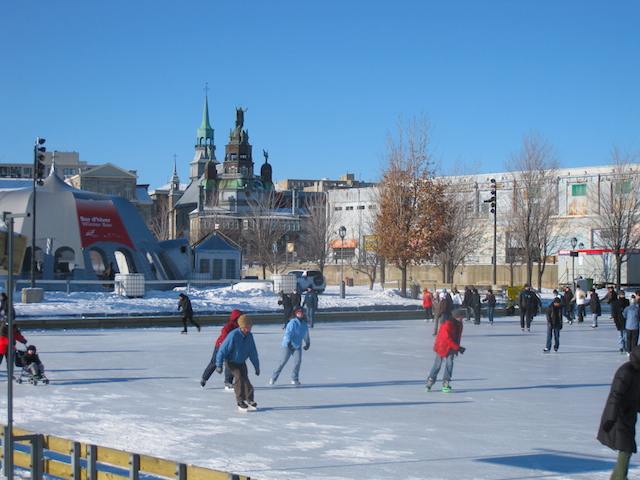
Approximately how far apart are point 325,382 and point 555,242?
141ft

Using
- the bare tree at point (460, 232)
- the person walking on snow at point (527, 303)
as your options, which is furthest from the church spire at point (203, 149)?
the person walking on snow at point (527, 303)

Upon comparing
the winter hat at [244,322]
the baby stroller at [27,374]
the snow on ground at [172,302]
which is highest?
the winter hat at [244,322]

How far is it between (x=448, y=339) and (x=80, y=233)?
87.3 feet

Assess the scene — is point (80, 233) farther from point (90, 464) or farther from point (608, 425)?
point (608, 425)

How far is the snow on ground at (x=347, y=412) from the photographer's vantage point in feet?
27.3

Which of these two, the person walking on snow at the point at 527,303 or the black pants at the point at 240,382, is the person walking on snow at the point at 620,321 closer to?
the person walking on snow at the point at 527,303

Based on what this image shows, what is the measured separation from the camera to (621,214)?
46.2 metres

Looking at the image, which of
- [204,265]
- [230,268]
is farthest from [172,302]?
[230,268]

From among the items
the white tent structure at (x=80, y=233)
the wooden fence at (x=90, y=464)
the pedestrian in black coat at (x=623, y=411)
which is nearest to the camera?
the wooden fence at (x=90, y=464)

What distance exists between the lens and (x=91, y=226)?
36625mm

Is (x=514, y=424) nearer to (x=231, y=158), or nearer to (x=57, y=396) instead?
(x=57, y=396)

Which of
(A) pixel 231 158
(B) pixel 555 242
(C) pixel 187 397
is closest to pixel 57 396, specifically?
(C) pixel 187 397

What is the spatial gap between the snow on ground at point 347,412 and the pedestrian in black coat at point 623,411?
1.43 m

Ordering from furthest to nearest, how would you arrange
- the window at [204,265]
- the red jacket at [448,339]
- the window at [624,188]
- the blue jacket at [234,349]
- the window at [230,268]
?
1. the window at [624,188]
2. the window at [230,268]
3. the window at [204,265]
4. the red jacket at [448,339]
5. the blue jacket at [234,349]
